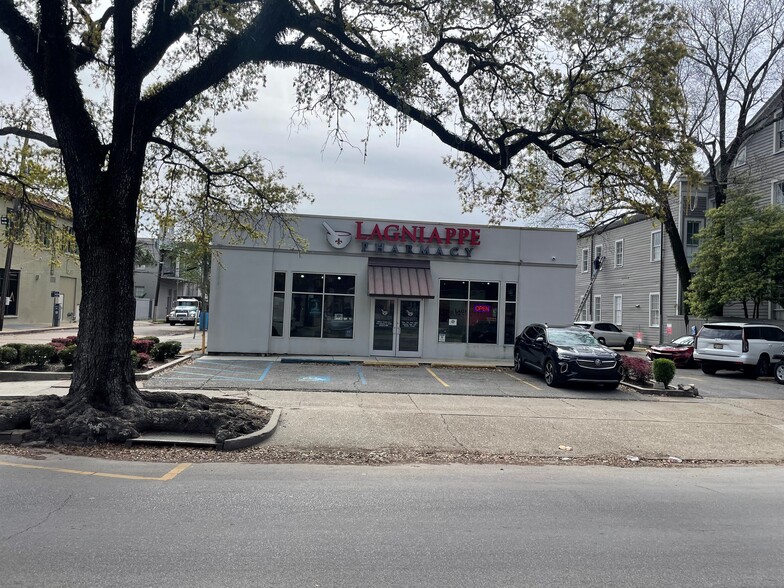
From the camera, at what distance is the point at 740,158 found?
28.3 meters

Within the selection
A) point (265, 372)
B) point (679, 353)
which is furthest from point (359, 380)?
point (679, 353)

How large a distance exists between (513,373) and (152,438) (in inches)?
484

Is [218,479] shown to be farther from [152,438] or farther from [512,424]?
[512,424]

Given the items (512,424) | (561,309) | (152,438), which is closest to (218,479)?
(152,438)

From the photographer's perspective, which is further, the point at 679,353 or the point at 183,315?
the point at 183,315

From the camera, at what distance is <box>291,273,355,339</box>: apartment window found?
20781 millimetres

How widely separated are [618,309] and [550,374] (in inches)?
944

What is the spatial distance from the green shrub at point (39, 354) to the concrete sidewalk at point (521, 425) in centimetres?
154

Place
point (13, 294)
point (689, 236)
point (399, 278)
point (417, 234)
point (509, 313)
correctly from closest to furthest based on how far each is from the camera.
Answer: point (399, 278) < point (417, 234) < point (509, 313) < point (689, 236) < point (13, 294)

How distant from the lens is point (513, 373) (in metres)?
18.4

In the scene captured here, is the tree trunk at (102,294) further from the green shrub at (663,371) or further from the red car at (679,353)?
the red car at (679,353)

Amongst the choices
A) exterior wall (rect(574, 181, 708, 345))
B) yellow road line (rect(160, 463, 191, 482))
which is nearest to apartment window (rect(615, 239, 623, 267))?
exterior wall (rect(574, 181, 708, 345))

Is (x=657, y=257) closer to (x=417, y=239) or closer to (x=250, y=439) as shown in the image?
(x=417, y=239)

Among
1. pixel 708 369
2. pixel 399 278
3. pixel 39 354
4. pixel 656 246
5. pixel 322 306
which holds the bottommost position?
pixel 708 369
